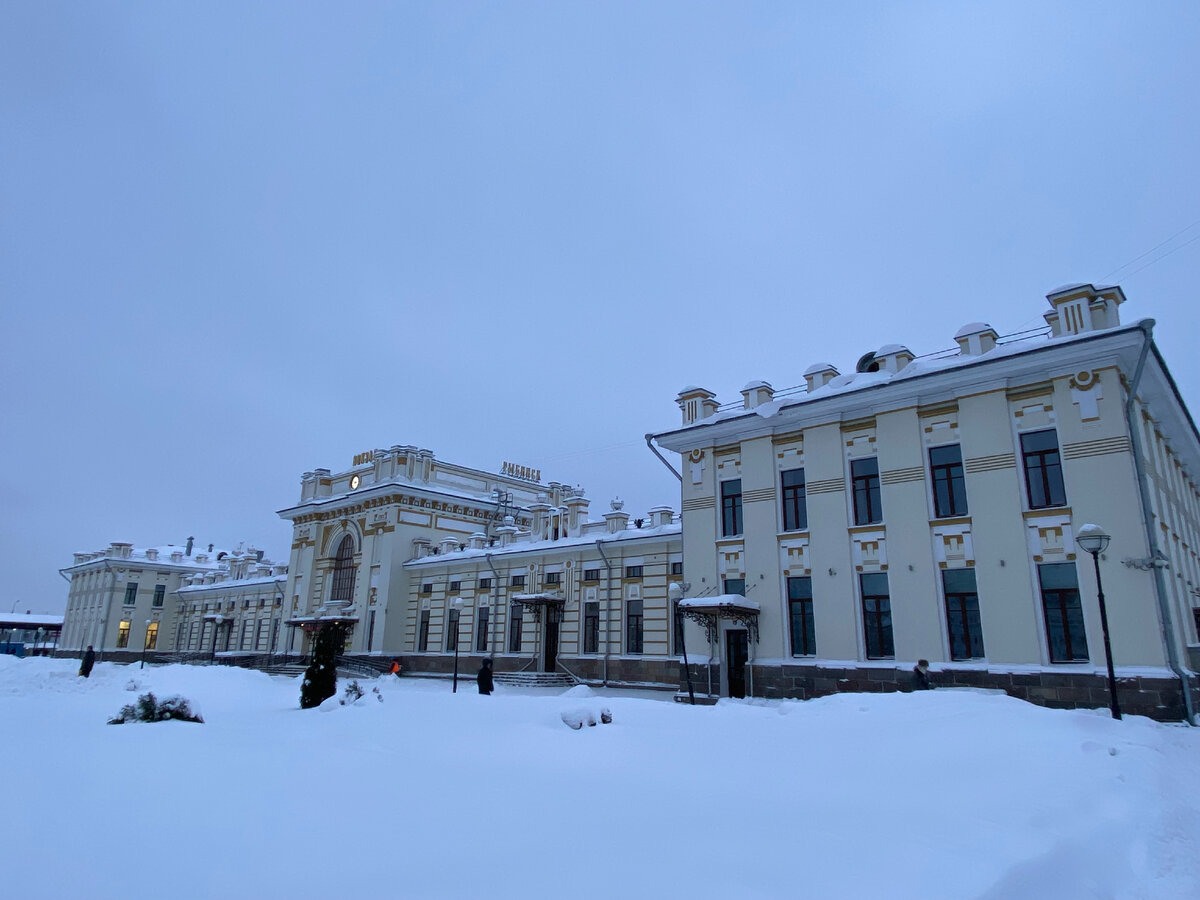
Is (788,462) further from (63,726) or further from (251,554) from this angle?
(251,554)

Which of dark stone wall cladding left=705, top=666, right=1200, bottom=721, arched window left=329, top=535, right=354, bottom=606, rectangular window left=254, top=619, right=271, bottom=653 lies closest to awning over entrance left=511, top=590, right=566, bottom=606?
dark stone wall cladding left=705, top=666, right=1200, bottom=721

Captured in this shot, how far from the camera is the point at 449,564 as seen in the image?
121 feet

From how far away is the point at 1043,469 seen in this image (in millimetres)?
17766

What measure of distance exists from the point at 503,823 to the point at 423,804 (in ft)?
3.19

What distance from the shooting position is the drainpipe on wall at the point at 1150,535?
49.5 feet

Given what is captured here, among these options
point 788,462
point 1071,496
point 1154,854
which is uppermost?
point 788,462

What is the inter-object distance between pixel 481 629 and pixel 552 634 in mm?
4561

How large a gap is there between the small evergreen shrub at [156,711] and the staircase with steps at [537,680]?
17.0m

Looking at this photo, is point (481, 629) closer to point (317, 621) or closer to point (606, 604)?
point (606, 604)

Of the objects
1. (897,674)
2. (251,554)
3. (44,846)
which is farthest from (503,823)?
A: (251,554)

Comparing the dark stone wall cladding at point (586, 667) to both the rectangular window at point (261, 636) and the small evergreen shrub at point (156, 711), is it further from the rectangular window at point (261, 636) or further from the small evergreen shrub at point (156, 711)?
the rectangular window at point (261, 636)

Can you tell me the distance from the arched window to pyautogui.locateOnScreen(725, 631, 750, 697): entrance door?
25.5m

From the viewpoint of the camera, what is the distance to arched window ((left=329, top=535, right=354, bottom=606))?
41.7m

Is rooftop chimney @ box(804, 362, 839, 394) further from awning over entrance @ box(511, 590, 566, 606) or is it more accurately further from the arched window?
the arched window
